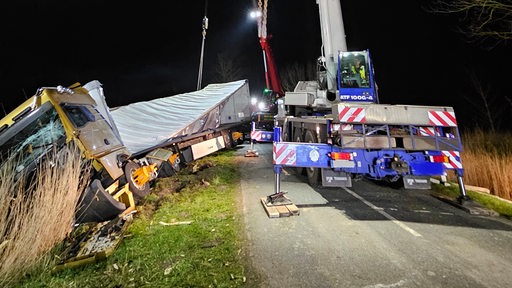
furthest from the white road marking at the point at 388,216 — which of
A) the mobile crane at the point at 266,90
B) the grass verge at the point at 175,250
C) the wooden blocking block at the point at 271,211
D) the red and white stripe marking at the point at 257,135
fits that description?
the mobile crane at the point at 266,90

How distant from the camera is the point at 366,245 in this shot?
4.15 meters

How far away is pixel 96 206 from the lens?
15.3 feet

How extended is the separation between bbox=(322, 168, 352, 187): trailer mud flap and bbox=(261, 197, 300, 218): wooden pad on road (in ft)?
2.68

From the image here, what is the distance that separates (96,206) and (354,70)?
6970 mm

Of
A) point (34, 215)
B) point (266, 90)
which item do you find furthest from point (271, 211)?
point (266, 90)

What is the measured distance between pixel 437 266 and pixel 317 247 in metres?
1.44

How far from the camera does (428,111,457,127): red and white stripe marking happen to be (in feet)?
18.7

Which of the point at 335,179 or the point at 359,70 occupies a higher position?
the point at 359,70

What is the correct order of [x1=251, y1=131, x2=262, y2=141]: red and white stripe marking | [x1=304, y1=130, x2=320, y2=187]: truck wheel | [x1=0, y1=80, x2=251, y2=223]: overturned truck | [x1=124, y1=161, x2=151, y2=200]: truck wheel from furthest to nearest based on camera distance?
[x1=251, y1=131, x2=262, y2=141]: red and white stripe marking
[x1=304, y1=130, x2=320, y2=187]: truck wheel
[x1=124, y1=161, x2=151, y2=200]: truck wheel
[x1=0, y1=80, x2=251, y2=223]: overturned truck

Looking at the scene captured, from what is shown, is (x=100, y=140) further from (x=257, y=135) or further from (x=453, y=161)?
(x=257, y=135)

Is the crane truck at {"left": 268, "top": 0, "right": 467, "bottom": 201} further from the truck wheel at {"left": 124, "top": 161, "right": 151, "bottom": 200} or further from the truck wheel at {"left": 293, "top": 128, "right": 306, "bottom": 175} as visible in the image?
the truck wheel at {"left": 124, "top": 161, "right": 151, "bottom": 200}

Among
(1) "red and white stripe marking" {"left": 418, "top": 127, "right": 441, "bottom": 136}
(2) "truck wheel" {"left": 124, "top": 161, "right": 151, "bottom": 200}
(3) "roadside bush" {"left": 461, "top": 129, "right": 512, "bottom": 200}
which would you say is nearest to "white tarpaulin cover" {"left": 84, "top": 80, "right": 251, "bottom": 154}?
(2) "truck wheel" {"left": 124, "top": 161, "right": 151, "bottom": 200}

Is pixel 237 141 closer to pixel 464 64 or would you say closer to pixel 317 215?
pixel 317 215

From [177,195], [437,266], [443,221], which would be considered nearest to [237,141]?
[177,195]
